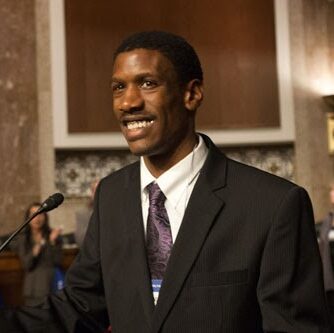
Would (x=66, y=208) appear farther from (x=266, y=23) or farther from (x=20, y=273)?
(x=266, y=23)

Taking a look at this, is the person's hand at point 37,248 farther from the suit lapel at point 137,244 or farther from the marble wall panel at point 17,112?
the suit lapel at point 137,244

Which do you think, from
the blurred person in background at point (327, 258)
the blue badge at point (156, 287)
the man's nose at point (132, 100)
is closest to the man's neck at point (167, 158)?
the man's nose at point (132, 100)

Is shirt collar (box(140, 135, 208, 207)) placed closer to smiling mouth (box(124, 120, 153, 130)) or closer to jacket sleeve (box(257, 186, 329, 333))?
smiling mouth (box(124, 120, 153, 130))

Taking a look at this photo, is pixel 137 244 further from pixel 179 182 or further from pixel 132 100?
pixel 132 100

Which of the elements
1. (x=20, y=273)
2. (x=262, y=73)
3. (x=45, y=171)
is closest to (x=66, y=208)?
(x=45, y=171)

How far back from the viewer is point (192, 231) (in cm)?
187

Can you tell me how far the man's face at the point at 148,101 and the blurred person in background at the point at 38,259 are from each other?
499 centimetres

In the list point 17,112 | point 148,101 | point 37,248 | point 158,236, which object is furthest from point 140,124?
point 17,112

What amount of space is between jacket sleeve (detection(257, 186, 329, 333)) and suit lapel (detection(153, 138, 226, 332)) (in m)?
0.15

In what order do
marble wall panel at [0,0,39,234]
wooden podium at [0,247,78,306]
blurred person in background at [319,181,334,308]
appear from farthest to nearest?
1. marble wall panel at [0,0,39,234]
2. wooden podium at [0,247,78,306]
3. blurred person in background at [319,181,334,308]

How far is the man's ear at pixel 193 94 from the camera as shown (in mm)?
1936

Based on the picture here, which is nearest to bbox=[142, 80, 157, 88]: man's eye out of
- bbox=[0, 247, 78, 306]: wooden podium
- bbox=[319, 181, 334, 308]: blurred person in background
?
bbox=[319, 181, 334, 308]: blurred person in background

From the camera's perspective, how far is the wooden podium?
23.2ft

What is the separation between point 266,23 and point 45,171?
3201 mm
